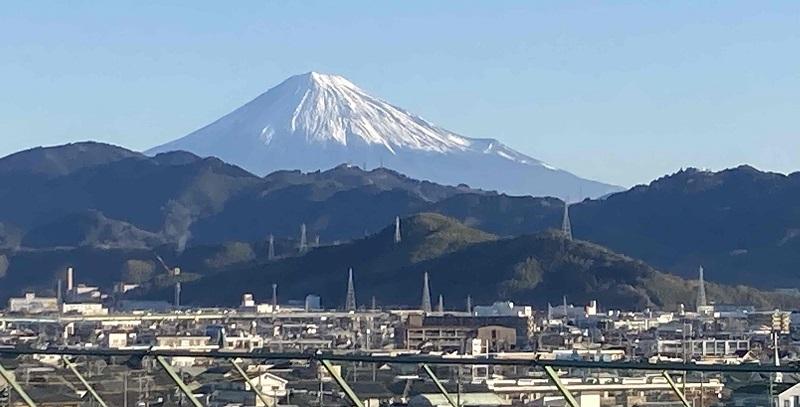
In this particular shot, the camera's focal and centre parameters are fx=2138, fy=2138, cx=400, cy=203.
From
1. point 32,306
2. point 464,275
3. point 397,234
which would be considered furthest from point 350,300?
point 397,234

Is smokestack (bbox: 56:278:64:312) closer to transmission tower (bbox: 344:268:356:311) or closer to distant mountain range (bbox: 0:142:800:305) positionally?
distant mountain range (bbox: 0:142:800:305)

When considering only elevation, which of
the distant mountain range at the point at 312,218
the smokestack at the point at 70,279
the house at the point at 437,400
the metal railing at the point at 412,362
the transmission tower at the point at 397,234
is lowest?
the house at the point at 437,400

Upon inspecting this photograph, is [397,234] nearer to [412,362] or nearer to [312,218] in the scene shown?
[312,218]

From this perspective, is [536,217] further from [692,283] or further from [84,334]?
[84,334]

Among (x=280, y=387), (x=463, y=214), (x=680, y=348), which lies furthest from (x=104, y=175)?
(x=280, y=387)

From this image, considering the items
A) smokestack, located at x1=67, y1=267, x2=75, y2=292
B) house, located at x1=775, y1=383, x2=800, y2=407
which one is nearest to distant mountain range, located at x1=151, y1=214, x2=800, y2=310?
smokestack, located at x1=67, y1=267, x2=75, y2=292

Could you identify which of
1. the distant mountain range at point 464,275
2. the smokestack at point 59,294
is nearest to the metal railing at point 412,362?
the distant mountain range at point 464,275

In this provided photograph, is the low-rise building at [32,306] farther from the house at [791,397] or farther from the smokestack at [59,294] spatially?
the house at [791,397]

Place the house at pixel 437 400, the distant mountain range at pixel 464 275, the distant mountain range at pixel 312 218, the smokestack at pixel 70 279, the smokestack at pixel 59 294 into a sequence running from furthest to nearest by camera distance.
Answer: the distant mountain range at pixel 312 218, the smokestack at pixel 70 279, the smokestack at pixel 59 294, the distant mountain range at pixel 464 275, the house at pixel 437 400

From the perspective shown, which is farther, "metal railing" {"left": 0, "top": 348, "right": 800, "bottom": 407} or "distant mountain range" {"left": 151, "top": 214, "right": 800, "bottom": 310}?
"distant mountain range" {"left": 151, "top": 214, "right": 800, "bottom": 310}
